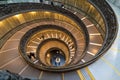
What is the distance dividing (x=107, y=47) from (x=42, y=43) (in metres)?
9.01

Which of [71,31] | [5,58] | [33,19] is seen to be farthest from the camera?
[33,19]

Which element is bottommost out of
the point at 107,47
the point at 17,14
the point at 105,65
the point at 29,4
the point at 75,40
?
the point at 105,65

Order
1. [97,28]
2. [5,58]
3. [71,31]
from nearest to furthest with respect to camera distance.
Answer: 1. [5,58]
2. [97,28]
3. [71,31]

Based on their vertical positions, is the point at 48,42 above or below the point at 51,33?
below

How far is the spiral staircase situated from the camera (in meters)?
11.0

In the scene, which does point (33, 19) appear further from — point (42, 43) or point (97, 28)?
point (97, 28)

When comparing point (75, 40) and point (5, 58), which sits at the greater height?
point (75, 40)

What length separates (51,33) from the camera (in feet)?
57.9

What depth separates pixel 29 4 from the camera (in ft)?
52.2

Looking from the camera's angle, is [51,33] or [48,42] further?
[48,42]

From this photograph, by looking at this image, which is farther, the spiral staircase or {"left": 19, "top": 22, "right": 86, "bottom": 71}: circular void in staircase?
{"left": 19, "top": 22, "right": 86, "bottom": 71}: circular void in staircase

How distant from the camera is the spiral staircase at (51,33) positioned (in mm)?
11047

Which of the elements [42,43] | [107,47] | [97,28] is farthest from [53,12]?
[107,47]

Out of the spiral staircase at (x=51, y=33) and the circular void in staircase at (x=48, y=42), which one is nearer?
the spiral staircase at (x=51, y=33)
